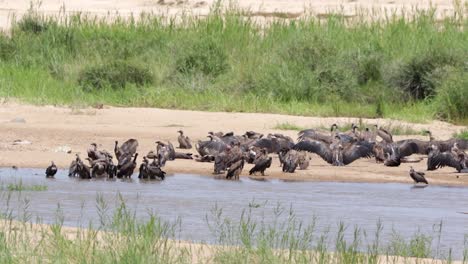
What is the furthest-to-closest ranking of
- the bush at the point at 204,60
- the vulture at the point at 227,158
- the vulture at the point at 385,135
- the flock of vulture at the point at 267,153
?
the bush at the point at 204,60
the vulture at the point at 385,135
the vulture at the point at 227,158
the flock of vulture at the point at 267,153

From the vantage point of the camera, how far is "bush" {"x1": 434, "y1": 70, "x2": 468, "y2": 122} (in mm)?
20156

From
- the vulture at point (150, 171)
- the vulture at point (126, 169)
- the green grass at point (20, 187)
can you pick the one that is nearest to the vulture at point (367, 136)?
the vulture at point (150, 171)

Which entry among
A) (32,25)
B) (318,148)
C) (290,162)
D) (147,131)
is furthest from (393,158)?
(32,25)

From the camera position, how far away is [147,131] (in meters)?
18.3

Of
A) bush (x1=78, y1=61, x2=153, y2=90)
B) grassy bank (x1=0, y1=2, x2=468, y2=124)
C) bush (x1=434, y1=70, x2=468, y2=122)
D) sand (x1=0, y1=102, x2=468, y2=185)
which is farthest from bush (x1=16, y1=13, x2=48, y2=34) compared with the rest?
bush (x1=434, y1=70, x2=468, y2=122)

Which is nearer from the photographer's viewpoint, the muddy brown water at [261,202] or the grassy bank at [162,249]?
the grassy bank at [162,249]

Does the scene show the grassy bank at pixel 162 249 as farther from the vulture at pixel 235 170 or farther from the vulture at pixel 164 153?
the vulture at pixel 164 153

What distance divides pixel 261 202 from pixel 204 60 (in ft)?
40.6

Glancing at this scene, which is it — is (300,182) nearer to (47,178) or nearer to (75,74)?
(47,178)

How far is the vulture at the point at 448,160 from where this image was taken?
15.2 meters

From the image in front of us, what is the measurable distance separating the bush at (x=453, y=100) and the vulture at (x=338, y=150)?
477 cm

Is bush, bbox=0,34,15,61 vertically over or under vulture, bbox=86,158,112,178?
over

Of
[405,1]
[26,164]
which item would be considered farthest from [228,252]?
[405,1]

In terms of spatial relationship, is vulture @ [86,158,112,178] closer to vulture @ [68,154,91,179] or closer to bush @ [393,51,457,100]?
vulture @ [68,154,91,179]
